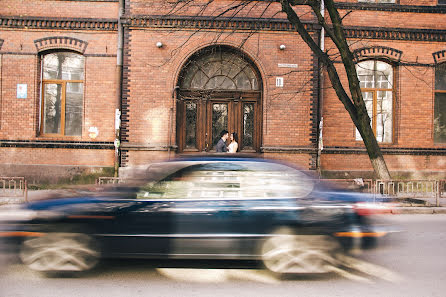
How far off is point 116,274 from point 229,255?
146cm

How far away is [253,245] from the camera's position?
4676mm

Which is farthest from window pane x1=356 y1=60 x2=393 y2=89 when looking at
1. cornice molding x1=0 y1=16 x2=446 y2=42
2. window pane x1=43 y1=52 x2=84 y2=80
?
window pane x1=43 y1=52 x2=84 y2=80

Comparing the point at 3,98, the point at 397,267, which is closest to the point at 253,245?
the point at 397,267

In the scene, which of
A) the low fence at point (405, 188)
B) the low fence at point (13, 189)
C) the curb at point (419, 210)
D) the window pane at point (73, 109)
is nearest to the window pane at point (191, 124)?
the window pane at point (73, 109)

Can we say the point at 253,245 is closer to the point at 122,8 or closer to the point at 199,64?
the point at 199,64

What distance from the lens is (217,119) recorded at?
13781 millimetres

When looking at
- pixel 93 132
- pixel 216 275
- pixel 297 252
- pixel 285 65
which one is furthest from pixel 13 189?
pixel 285 65

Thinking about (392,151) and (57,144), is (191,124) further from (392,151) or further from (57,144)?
(392,151)

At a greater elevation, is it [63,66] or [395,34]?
[395,34]

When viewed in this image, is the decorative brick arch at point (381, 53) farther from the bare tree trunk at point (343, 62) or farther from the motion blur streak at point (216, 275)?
the motion blur streak at point (216, 275)

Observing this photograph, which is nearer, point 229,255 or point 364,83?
point 229,255

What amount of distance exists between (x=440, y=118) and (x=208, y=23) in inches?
369

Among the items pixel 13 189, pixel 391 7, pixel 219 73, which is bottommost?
pixel 13 189

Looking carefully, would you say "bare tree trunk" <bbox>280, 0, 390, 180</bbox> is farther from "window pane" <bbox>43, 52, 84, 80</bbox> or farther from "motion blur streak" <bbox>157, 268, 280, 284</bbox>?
"window pane" <bbox>43, 52, 84, 80</bbox>
